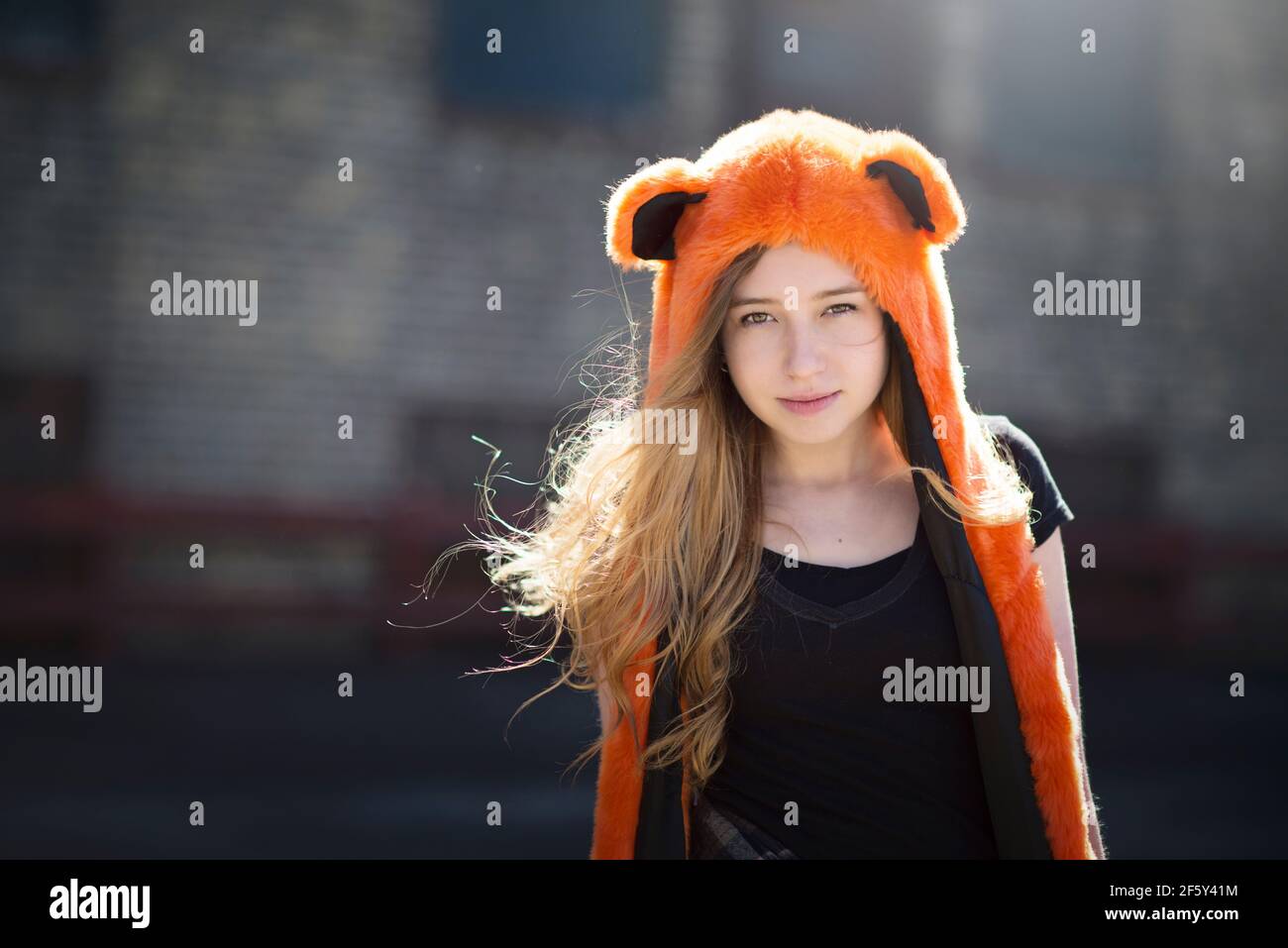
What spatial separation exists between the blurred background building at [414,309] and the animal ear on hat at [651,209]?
5.01m

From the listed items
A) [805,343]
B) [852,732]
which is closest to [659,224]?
[805,343]

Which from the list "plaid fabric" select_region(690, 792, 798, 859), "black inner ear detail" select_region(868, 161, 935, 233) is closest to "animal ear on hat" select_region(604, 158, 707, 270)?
"black inner ear detail" select_region(868, 161, 935, 233)

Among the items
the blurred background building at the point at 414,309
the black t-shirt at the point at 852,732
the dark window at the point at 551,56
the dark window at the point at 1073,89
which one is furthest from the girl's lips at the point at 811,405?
the dark window at the point at 1073,89

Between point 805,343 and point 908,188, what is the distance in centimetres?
41

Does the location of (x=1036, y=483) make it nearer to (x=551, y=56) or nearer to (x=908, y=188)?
(x=908, y=188)

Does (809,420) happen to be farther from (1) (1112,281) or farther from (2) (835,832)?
(1) (1112,281)

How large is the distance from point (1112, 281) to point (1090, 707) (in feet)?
13.6

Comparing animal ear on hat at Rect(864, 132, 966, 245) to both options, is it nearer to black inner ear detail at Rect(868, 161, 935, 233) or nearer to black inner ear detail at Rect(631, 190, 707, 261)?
black inner ear detail at Rect(868, 161, 935, 233)

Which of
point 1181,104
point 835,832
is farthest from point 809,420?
point 1181,104

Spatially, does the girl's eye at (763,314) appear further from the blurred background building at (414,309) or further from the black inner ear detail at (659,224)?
the blurred background building at (414,309)

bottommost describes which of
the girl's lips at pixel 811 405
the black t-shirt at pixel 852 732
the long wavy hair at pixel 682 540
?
the black t-shirt at pixel 852 732

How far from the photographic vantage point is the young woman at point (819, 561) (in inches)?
90.1
